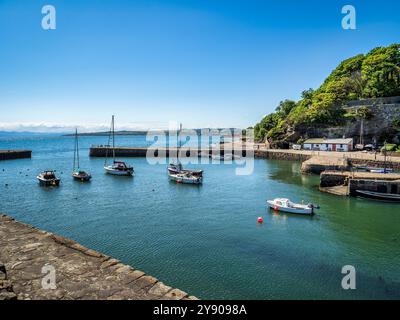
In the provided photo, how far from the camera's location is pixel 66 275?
8.79 meters

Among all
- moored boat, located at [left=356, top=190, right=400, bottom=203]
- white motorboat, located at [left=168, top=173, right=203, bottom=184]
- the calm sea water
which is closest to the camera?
the calm sea water

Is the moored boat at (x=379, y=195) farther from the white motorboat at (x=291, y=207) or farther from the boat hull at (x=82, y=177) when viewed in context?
the boat hull at (x=82, y=177)

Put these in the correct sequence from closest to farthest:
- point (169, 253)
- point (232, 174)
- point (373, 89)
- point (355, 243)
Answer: point (169, 253), point (355, 243), point (232, 174), point (373, 89)

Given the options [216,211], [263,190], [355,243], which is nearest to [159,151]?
[263,190]

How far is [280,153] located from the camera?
208 feet

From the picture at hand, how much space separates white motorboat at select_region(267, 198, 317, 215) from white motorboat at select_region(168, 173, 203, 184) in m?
13.3

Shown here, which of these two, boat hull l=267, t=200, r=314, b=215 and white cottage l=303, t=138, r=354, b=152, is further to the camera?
white cottage l=303, t=138, r=354, b=152

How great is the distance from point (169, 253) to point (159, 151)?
57.2m

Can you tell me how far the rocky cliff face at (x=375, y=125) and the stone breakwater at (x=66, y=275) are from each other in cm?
6114

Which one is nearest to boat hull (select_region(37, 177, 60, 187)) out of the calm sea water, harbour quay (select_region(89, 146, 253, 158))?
the calm sea water

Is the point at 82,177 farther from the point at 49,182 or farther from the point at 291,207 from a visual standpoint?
the point at 291,207

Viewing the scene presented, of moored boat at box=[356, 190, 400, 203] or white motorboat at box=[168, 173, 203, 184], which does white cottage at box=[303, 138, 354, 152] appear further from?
white motorboat at box=[168, 173, 203, 184]

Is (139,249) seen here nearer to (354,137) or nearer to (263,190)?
(263,190)

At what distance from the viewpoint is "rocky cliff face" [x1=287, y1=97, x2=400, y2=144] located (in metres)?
57.2
